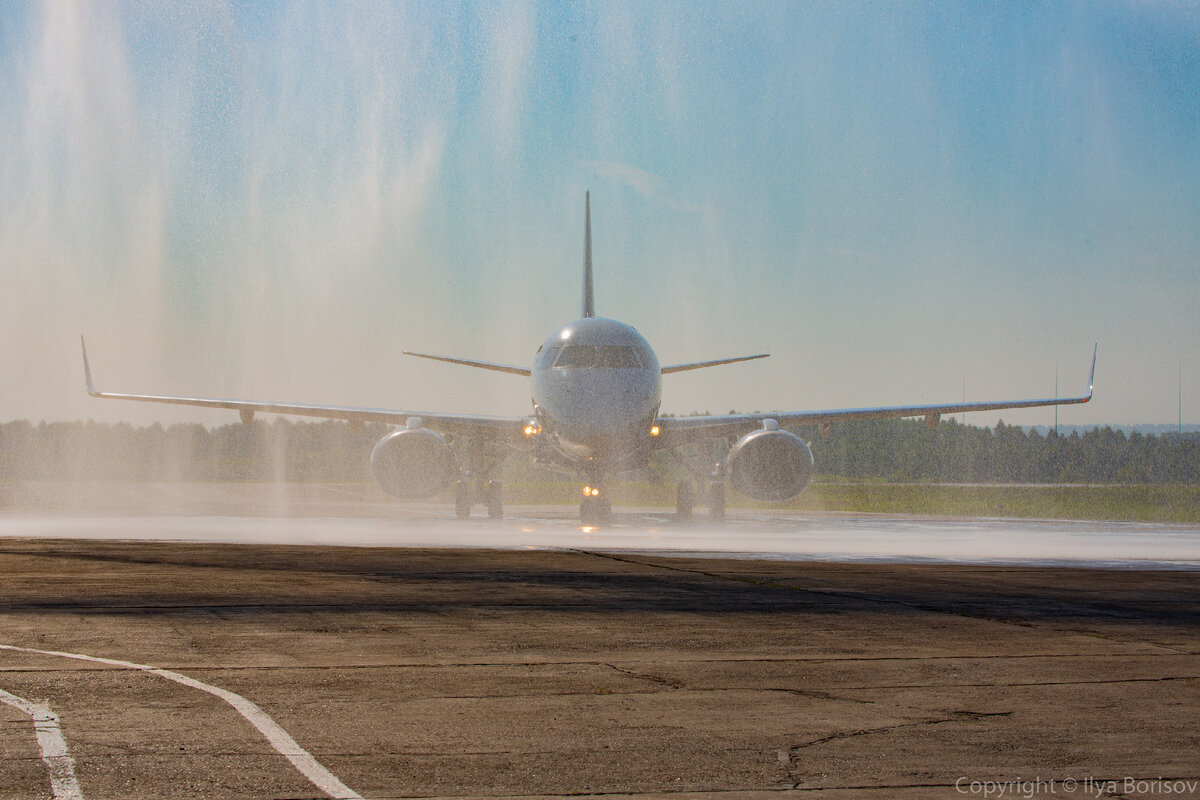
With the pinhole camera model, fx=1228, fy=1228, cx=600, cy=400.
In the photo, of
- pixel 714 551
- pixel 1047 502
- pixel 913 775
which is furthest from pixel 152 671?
pixel 1047 502

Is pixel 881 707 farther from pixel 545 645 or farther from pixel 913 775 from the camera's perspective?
pixel 545 645

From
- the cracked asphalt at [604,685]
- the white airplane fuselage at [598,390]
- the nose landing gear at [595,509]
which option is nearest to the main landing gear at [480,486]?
the nose landing gear at [595,509]

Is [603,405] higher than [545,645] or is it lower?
higher

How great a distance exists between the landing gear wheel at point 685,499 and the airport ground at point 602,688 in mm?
21260

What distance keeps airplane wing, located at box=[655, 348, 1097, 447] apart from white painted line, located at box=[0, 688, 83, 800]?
90.4 feet

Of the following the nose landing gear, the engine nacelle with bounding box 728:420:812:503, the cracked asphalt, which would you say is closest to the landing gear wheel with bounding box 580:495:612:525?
the nose landing gear

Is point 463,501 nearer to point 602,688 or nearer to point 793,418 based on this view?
point 793,418

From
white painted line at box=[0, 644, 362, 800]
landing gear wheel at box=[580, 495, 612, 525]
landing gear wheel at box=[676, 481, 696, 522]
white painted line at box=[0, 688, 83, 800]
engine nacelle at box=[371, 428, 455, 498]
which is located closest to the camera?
white painted line at box=[0, 688, 83, 800]

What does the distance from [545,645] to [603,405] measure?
20130 mm

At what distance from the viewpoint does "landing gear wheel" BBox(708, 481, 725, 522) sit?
35906mm

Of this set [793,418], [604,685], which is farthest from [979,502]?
[604,685]

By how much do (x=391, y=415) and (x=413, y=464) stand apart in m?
3.46

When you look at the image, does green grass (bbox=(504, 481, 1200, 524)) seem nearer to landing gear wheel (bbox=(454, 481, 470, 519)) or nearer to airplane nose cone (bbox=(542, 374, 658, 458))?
landing gear wheel (bbox=(454, 481, 470, 519))

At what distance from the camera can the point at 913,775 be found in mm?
5785
